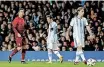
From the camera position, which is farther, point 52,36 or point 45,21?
point 45,21

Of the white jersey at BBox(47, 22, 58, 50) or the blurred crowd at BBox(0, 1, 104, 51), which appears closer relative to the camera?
the white jersey at BBox(47, 22, 58, 50)

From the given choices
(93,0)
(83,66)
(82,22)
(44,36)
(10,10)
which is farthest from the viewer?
(93,0)

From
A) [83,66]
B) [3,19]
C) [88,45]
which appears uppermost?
[3,19]

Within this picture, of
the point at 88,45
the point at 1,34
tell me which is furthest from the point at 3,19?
the point at 88,45

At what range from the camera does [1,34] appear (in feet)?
78.4

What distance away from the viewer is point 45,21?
83.6ft

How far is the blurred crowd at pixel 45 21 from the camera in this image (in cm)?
2325

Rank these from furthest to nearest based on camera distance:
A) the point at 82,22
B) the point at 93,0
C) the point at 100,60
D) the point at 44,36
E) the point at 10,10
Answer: the point at 93,0 → the point at 10,10 → the point at 44,36 → the point at 100,60 → the point at 82,22

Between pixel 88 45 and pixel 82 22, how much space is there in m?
5.20

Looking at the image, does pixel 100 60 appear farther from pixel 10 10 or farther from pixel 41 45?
pixel 10 10

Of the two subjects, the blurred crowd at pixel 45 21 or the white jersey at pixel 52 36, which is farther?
the blurred crowd at pixel 45 21

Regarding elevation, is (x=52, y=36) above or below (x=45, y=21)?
below

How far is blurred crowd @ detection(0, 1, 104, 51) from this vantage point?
23.2m

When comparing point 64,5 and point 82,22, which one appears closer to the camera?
point 82,22
